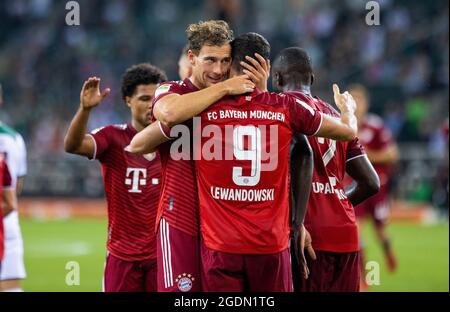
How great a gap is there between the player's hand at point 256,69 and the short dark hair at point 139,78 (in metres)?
2.07

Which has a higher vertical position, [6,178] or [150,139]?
[150,139]

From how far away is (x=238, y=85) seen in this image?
5312 mm

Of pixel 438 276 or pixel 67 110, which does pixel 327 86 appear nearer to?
pixel 67 110

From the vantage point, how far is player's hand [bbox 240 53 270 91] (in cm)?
541

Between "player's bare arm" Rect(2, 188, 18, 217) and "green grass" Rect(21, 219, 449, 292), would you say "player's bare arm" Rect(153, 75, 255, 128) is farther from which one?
"green grass" Rect(21, 219, 449, 292)

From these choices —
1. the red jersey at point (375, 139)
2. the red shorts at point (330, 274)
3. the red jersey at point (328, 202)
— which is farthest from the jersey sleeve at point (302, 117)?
the red jersey at point (375, 139)

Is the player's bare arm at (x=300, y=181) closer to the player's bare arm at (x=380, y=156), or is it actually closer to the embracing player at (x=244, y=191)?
the embracing player at (x=244, y=191)

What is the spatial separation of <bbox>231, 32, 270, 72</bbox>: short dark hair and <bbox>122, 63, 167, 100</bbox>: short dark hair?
1.96 meters

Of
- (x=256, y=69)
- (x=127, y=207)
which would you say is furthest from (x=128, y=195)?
(x=256, y=69)

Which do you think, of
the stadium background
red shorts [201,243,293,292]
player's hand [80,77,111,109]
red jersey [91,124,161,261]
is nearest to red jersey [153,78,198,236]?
red shorts [201,243,293,292]

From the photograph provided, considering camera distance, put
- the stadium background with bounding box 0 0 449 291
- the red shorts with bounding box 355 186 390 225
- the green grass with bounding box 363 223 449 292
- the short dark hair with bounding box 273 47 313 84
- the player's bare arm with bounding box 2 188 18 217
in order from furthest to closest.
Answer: the stadium background with bounding box 0 0 449 291 < the red shorts with bounding box 355 186 390 225 < the green grass with bounding box 363 223 449 292 < the player's bare arm with bounding box 2 188 18 217 < the short dark hair with bounding box 273 47 313 84

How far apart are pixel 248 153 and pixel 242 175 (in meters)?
0.14

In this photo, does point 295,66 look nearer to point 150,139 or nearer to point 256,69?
point 256,69

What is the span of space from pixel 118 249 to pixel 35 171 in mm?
16394
